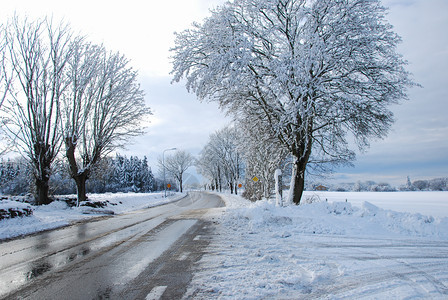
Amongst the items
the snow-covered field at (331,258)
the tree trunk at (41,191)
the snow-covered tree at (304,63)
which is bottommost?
the snow-covered field at (331,258)

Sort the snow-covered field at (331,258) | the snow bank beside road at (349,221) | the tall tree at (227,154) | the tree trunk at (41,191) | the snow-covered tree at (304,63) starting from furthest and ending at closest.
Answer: the tall tree at (227,154) < the tree trunk at (41,191) < the snow-covered tree at (304,63) < the snow bank beside road at (349,221) < the snow-covered field at (331,258)

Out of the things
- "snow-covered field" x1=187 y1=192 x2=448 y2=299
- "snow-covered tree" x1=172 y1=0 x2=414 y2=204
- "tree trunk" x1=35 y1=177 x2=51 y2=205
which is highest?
"snow-covered tree" x1=172 y1=0 x2=414 y2=204

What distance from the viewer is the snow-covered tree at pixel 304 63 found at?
10.6 m

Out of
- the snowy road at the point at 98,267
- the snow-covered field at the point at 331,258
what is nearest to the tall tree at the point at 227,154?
the snow-covered field at the point at 331,258

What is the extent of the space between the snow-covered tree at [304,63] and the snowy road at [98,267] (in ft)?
23.4

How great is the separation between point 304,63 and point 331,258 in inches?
300

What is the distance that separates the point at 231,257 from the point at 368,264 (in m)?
2.58

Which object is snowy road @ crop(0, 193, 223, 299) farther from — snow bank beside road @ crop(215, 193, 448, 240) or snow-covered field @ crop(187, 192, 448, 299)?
snow bank beside road @ crop(215, 193, 448, 240)

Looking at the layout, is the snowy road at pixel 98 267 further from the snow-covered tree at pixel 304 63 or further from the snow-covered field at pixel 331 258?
the snow-covered tree at pixel 304 63

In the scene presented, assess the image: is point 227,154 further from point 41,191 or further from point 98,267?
point 98,267

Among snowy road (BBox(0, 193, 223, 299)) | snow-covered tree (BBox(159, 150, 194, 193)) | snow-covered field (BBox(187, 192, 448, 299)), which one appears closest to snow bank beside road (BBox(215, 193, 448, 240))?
snow-covered field (BBox(187, 192, 448, 299))

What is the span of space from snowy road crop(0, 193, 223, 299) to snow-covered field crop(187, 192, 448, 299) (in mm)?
528

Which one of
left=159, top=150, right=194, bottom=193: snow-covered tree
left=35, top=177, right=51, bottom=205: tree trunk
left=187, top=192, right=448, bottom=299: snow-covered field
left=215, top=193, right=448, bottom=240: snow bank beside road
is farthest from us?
left=159, top=150, right=194, bottom=193: snow-covered tree

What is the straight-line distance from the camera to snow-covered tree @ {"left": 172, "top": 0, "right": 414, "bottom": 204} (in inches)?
419
